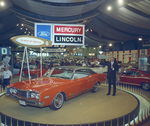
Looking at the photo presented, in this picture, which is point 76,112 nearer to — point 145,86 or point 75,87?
point 75,87

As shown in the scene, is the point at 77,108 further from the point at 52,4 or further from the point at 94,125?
the point at 52,4

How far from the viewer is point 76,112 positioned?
475 cm

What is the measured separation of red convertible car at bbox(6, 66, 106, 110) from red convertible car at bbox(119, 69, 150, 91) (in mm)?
3783

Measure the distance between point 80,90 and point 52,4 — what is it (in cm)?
747

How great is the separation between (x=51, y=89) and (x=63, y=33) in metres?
4.29

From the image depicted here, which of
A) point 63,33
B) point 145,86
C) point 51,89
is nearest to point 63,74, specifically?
point 51,89

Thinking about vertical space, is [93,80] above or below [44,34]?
below

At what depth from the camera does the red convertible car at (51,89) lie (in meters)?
4.43

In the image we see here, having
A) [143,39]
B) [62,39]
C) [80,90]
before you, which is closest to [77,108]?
[80,90]

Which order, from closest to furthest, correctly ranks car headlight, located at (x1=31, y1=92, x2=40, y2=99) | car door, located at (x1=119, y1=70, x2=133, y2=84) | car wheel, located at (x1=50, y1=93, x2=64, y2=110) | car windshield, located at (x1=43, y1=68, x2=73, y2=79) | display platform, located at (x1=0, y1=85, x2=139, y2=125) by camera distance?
1. display platform, located at (x1=0, y1=85, x2=139, y2=125)
2. car headlight, located at (x1=31, y1=92, x2=40, y2=99)
3. car wheel, located at (x1=50, y1=93, x2=64, y2=110)
4. car windshield, located at (x1=43, y1=68, x2=73, y2=79)
5. car door, located at (x1=119, y1=70, x2=133, y2=84)

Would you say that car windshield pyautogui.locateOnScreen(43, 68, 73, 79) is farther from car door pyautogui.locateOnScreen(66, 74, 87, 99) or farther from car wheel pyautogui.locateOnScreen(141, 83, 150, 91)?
car wheel pyautogui.locateOnScreen(141, 83, 150, 91)

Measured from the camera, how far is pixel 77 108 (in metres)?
5.14

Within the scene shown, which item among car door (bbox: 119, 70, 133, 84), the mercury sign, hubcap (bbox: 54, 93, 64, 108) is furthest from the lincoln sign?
car door (bbox: 119, 70, 133, 84)

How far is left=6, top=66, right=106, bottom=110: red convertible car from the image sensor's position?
4434 mm
